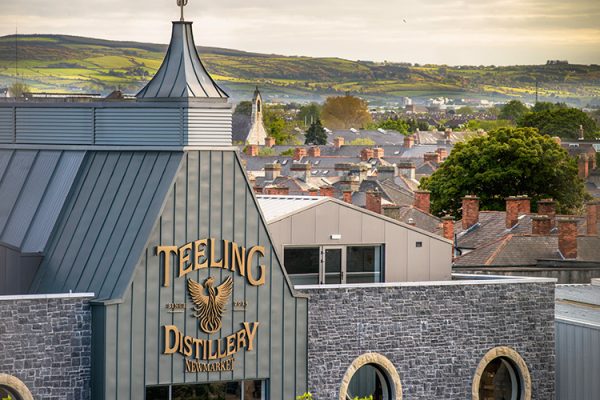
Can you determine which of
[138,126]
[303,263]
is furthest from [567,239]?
[138,126]

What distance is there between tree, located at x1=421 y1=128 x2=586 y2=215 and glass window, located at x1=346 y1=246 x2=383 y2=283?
5238cm

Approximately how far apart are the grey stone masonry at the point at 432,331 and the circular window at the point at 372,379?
13 cm

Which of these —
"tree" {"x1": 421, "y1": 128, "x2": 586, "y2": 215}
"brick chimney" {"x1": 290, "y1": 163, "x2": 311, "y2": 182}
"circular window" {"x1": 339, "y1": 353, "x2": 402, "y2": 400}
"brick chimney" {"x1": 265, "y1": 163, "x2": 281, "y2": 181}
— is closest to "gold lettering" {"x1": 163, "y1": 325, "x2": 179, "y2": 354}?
"circular window" {"x1": 339, "y1": 353, "x2": 402, "y2": 400}

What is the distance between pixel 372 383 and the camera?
31.9m

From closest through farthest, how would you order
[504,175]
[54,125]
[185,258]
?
[185,258]
[54,125]
[504,175]

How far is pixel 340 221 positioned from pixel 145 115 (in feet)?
17.4

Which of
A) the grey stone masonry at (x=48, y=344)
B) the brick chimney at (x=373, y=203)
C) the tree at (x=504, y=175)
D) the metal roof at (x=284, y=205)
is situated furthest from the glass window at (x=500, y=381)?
the tree at (x=504, y=175)

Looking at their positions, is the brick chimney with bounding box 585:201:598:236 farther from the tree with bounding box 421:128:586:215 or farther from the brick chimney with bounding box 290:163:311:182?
the brick chimney with bounding box 290:163:311:182

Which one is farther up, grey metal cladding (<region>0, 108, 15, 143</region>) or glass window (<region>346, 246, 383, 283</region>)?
grey metal cladding (<region>0, 108, 15, 143</region>)

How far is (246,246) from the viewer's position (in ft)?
97.6

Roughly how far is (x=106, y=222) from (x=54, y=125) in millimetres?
3196

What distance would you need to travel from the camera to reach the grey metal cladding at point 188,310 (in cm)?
2825

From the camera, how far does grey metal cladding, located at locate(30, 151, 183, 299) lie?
28781 millimetres

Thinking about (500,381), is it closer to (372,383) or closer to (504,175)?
(372,383)
